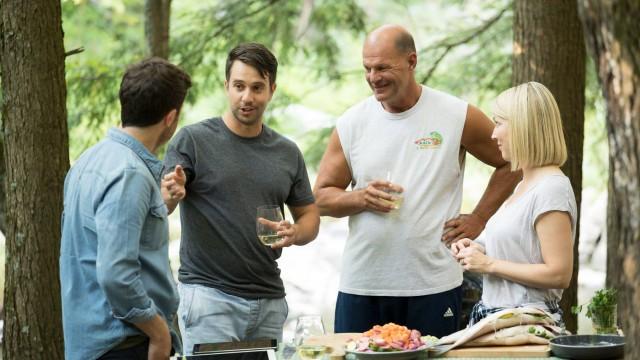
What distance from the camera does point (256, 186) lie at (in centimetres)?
389

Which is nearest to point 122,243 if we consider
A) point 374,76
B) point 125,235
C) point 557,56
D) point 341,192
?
point 125,235

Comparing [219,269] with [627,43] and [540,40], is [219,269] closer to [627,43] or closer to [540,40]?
[627,43]

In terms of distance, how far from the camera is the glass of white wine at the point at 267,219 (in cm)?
355

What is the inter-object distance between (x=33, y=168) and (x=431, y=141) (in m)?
1.76

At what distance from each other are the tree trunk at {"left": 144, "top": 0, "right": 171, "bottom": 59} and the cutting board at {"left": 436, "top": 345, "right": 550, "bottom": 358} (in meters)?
4.77

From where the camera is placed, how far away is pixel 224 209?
3824mm

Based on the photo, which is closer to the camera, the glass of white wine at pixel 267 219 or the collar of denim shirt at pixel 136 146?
the collar of denim shirt at pixel 136 146

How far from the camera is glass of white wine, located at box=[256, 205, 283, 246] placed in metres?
3.55

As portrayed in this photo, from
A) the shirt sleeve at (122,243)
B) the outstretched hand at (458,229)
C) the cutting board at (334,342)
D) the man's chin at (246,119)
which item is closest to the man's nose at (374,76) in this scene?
the man's chin at (246,119)

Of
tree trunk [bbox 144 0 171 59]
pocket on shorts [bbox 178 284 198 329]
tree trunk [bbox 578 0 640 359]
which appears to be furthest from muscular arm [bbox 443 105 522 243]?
tree trunk [bbox 144 0 171 59]

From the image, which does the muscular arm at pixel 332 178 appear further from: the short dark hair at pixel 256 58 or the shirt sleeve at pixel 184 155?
the shirt sleeve at pixel 184 155

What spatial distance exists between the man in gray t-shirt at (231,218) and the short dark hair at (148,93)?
764mm

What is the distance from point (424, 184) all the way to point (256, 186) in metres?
0.73

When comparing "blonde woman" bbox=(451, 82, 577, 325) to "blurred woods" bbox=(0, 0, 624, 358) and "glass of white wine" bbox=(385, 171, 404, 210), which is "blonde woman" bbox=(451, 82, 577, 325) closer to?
"glass of white wine" bbox=(385, 171, 404, 210)
